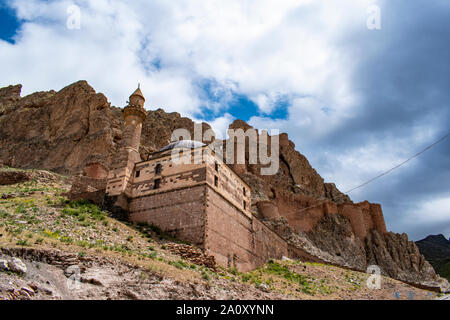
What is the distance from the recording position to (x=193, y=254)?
19016 millimetres

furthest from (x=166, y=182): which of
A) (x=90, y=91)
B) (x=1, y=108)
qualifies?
(x=1, y=108)

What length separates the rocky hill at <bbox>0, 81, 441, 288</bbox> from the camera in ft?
144

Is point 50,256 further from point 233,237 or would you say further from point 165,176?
point 233,237

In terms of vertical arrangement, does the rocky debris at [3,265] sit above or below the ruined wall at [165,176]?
below

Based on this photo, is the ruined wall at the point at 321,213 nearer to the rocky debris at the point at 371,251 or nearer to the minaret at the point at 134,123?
the rocky debris at the point at 371,251

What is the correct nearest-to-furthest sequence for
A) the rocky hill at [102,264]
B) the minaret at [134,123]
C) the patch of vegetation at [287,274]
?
the rocky hill at [102,264]
the patch of vegetation at [287,274]
the minaret at [134,123]

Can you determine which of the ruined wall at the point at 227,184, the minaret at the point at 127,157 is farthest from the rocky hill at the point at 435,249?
the minaret at the point at 127,157

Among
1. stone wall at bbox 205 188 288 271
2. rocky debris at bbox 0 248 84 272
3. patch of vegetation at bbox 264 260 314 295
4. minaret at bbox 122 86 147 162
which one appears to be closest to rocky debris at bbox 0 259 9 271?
rocky debris at bbox 0 248 84 272

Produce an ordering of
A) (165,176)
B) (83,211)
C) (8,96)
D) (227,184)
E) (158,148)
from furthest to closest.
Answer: (8,96) < (158,148) < (227,184) < (165,176) < (83,211)

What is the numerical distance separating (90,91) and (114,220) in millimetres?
32264

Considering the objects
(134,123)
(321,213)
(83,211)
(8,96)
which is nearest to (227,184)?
(134,123)

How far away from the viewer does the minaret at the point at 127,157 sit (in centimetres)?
2406

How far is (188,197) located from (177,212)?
1144 mm

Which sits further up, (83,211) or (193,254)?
(83,211)
